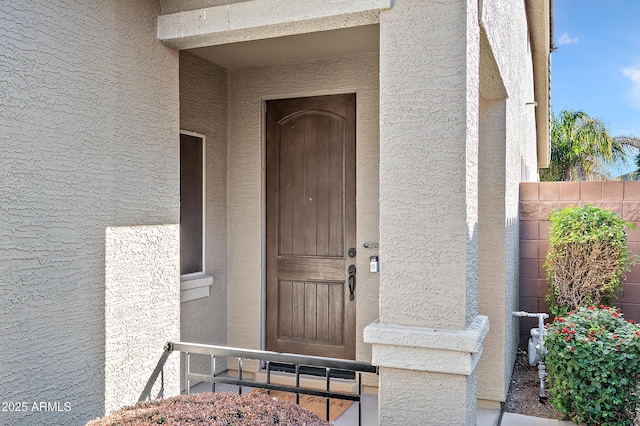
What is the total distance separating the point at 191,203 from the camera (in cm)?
496

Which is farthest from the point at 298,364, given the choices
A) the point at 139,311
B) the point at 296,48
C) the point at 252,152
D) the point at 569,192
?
the point at 569,192

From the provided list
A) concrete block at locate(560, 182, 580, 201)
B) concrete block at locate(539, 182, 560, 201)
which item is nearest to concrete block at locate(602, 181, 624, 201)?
concrete block at locate(560, 182, 580, 201)

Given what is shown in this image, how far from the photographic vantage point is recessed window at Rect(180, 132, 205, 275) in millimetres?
4875

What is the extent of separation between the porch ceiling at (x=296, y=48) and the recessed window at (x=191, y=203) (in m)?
0.81

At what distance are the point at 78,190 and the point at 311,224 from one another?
2632 mm

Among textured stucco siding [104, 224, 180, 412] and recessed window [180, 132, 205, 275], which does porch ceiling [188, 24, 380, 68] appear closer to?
recessed window [180, 132, 205, 275]

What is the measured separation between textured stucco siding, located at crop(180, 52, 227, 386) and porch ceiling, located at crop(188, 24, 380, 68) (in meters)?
0.20

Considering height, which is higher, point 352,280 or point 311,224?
point 311,224

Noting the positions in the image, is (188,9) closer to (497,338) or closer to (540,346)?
(497,338)

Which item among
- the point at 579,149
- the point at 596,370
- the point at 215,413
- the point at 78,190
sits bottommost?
the point at 596,370

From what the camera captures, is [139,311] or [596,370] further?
[596,370]

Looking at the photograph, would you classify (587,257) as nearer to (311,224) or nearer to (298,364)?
(311,224)

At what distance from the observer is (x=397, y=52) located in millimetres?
2865

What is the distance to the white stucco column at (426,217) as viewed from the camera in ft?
8.97
